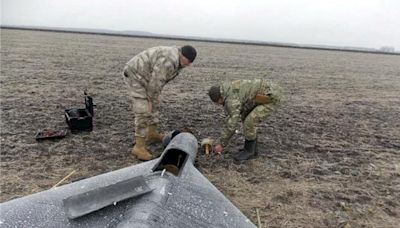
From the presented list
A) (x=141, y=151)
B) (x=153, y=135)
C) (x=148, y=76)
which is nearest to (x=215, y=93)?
(x=148, y=76)

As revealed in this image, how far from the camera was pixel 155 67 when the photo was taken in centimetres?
648

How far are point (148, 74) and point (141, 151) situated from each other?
4.36ft

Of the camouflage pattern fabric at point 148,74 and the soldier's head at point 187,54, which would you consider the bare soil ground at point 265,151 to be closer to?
the camouflage pattern fabric at point 148,74

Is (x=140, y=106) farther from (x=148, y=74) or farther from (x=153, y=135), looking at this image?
(x=153, y=135)

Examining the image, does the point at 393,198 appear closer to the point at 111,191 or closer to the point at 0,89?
the point at 111,191

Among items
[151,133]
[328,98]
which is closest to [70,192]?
[151,133]

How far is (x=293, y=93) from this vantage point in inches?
602

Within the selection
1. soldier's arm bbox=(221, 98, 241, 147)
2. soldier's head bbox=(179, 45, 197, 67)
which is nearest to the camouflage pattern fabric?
soldier's head bbox=(179, 45, 197, 67)

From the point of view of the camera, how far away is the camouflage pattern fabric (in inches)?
255

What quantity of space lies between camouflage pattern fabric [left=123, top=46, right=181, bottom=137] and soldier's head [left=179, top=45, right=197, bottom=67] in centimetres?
10

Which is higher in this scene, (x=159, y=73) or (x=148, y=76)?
(x=159, y=73)

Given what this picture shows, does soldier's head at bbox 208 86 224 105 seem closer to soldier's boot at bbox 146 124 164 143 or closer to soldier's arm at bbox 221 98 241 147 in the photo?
soldier's arm at bbox 221 98 241 147

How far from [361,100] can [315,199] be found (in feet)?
33.7

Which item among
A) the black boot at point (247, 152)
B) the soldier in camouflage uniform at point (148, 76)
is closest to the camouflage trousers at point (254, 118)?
the black boot at point (247, 152)
